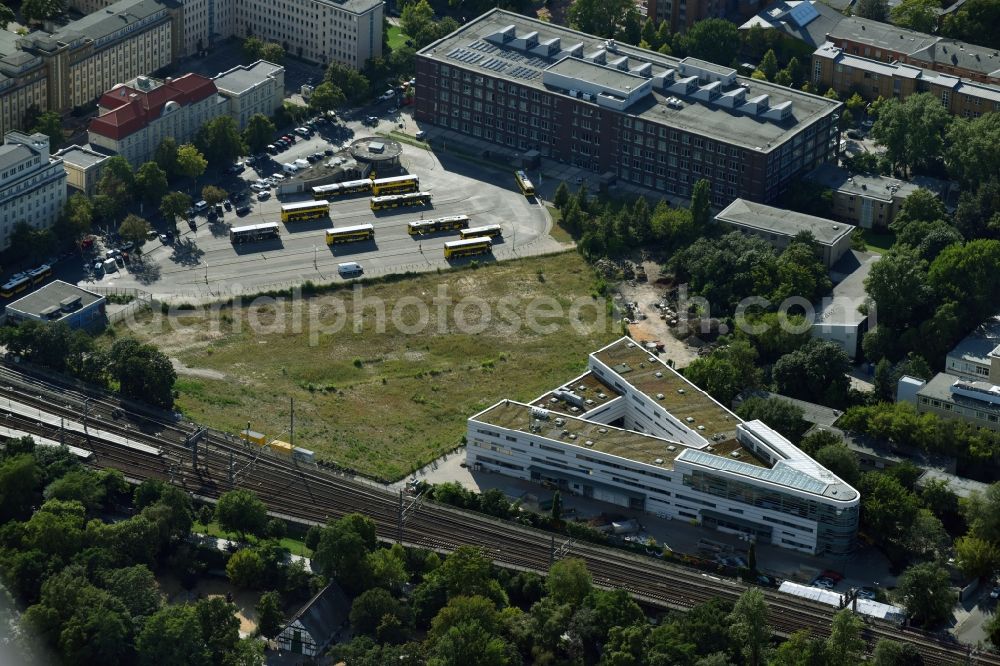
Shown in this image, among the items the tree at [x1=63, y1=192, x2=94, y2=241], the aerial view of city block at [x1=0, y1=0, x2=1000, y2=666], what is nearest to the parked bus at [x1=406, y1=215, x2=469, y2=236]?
the aerial view of city block at [x1=0, y1=0, x2=1000, y2=666]

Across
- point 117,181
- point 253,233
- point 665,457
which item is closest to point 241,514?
point 665,457

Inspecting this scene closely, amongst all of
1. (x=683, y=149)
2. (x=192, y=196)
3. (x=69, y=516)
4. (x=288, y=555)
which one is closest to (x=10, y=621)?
(x=69, y=516)

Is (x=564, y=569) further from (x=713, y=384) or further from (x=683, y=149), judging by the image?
(x=683, y=149)

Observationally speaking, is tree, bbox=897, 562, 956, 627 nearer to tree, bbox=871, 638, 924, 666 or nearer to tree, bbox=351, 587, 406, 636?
tree, bbox=871, 638, 924, 666

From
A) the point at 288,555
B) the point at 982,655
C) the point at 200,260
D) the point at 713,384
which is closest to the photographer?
the point at 982,655

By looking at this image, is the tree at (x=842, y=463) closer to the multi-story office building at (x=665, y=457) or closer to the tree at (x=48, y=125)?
the multi-story office building at (x=665, y=457)

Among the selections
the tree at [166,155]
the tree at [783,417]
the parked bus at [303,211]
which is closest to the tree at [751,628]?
the tree at [783,417]
